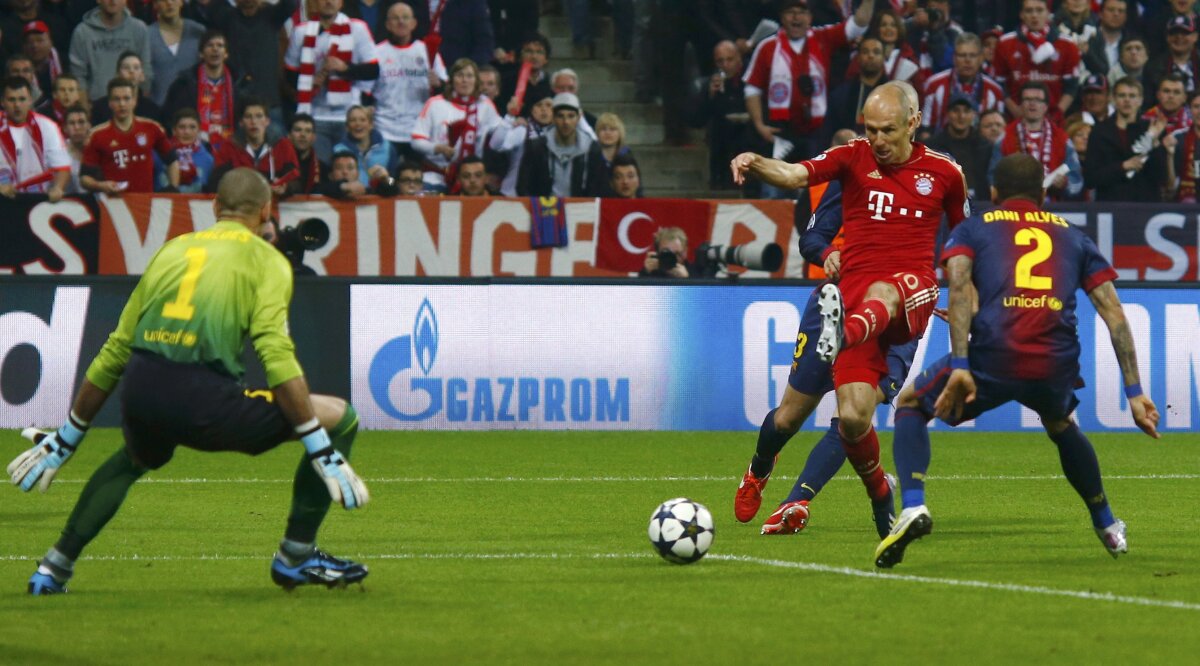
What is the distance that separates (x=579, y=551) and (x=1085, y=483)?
232cm

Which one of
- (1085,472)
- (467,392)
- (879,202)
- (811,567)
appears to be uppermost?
(879,202)

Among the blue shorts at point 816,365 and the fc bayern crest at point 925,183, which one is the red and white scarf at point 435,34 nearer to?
the blue shorts at point 816,365

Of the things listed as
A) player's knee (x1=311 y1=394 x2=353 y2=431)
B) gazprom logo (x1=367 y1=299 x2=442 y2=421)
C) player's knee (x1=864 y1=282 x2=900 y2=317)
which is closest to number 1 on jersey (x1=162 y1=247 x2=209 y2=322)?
player's knee (x1=311 y1=394 x2=353 y2=431)

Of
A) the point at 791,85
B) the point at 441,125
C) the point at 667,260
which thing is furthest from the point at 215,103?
the point at 791,85

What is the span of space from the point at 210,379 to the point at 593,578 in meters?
1.88

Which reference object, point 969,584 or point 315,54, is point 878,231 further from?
point 315,54

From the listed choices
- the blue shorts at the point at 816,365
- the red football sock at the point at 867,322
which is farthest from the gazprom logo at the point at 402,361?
the red football sock at the point at 867,322

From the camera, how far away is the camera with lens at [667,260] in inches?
703

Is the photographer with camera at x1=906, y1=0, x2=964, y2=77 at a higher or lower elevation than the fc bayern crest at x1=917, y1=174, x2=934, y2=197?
higher

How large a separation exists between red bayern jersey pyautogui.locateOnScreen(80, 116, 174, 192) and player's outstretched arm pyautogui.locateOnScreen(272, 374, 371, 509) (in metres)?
11.7

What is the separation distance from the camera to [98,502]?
7.52 m

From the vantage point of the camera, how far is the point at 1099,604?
292 inches

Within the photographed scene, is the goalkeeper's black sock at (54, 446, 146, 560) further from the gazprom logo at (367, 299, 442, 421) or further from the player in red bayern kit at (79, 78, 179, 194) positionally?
the player in red bayern kit at (79, 78, 179, 194)

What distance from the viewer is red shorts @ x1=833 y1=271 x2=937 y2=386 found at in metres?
8.98
